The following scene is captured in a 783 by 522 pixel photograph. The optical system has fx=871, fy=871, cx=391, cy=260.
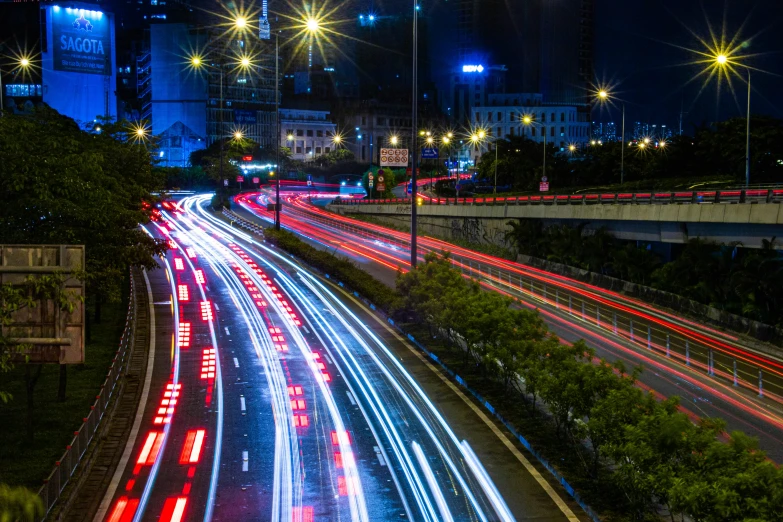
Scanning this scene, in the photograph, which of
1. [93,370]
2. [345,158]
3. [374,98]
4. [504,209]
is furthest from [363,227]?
[374,98]

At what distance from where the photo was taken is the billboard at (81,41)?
14525 cm

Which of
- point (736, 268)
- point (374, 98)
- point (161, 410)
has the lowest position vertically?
point (161, 410)

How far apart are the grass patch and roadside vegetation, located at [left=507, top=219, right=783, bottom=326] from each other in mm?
26688

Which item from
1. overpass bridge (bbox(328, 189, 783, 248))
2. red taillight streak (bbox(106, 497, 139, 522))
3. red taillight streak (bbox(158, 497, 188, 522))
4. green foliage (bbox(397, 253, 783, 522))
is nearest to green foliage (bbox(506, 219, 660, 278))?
overpass bridge (bbox(328, 189, 783, 248))

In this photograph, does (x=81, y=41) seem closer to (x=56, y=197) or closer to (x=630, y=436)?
(x=56, y=197)

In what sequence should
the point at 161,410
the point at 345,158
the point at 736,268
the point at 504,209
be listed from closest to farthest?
1. the point at 161,410
2. the point at 736,268
3. the point at 504,209
4. the point at 345,158

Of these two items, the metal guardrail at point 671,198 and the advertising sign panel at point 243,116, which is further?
the advertising sign panel at point 243,116

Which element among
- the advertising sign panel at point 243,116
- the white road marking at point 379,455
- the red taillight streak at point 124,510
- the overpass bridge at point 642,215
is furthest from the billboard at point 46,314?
the advertising sign panel at point 243,116

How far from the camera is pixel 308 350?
33312 millimetres

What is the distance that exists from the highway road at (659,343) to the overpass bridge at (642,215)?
12.3 feet

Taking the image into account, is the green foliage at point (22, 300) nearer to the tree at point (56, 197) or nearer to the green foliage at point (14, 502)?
the tree at point (56, 197)

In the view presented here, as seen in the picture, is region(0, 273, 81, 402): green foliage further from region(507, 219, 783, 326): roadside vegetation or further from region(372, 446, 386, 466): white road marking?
region(507, 219, 783, 326): roadside vegetation

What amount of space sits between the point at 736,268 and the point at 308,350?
20164mm

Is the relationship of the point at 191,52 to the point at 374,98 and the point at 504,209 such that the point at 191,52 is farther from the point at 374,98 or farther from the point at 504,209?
the point at 504,209
